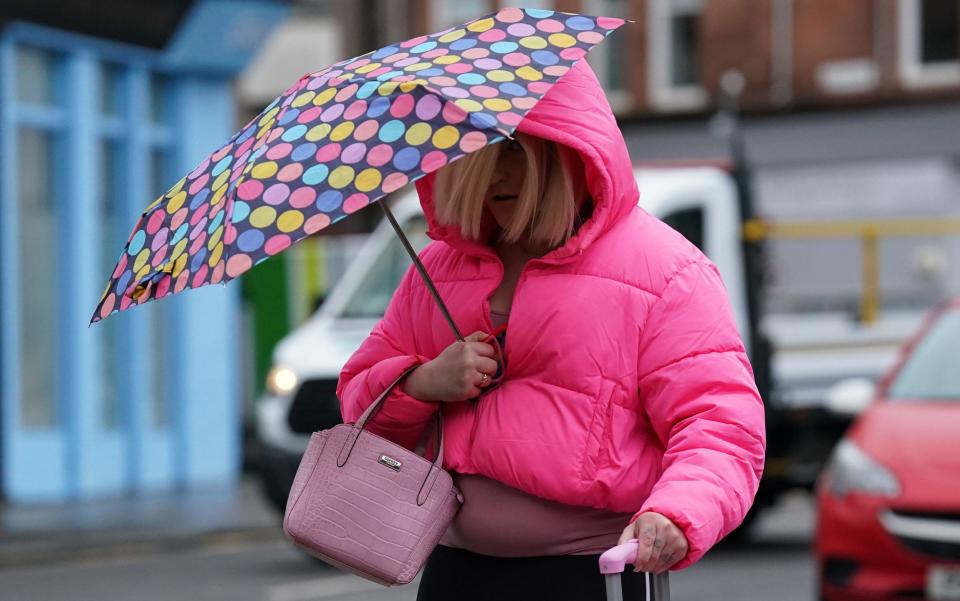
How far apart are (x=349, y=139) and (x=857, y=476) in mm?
4868

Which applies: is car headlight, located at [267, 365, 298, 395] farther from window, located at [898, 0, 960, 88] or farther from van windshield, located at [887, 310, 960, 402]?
window, located at [898, 0, 960, 88]

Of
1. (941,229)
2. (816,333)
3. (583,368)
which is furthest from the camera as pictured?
(941,229)

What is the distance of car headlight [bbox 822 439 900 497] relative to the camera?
6961 millimetres

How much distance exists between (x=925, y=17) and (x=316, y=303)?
19.5 meters

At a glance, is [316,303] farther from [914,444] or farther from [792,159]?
[792,159]

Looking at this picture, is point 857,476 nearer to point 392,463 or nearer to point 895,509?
point 895,509

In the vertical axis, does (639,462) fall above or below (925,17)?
below

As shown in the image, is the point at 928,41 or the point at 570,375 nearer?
the point at 570,375

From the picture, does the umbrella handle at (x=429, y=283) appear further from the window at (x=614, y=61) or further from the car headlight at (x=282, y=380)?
the window at (x=614, y=61)

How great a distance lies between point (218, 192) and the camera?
2850 mm

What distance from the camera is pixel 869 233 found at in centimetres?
1492

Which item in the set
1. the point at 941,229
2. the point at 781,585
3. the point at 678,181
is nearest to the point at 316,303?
the point at 678,181

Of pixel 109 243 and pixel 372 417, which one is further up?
pixel 109 243

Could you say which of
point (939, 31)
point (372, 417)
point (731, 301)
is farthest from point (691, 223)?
point (939, 31)
